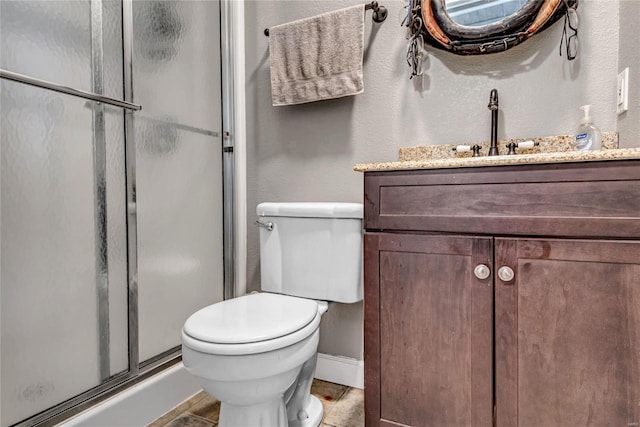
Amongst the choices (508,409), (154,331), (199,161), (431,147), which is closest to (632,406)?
(508,409)

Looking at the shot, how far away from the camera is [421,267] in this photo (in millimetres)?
963

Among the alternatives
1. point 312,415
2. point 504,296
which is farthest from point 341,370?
point 504,296

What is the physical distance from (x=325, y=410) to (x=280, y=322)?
0.60m

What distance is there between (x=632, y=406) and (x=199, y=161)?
1639 millimetres

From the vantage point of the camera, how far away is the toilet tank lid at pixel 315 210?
124 centimetres

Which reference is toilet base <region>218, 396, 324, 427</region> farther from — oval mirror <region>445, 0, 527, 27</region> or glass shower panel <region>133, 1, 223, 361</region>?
oval mirror <region>445, 0, 527, 27</region>

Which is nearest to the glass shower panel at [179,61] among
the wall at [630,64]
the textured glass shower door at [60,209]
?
the textured glass shower door at [60,209]

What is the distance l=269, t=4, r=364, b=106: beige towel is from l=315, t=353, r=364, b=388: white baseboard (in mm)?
1154

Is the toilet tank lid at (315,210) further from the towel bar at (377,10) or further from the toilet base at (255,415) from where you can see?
the towel bar at (377,10)

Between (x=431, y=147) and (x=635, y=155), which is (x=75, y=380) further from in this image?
(x=635, y=155)

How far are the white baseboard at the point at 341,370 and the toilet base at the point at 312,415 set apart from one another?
0.23 meters

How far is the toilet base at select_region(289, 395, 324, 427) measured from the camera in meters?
1.20

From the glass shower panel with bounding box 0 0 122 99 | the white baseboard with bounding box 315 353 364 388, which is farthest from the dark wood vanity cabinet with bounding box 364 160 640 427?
the glass shower panel with bounding box 0 0 122 99

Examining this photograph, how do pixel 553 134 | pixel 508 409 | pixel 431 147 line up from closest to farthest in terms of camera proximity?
pixel 508 409, pixel 553 134, pixel 431 147
